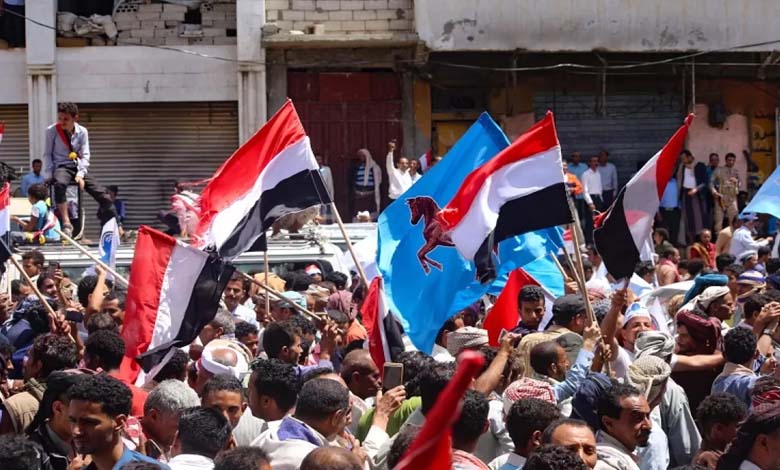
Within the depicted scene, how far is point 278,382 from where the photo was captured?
698cm

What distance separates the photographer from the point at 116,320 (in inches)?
403

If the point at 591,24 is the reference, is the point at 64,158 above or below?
below

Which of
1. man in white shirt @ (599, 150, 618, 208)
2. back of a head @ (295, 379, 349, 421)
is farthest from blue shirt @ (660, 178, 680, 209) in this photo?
back of a head @ (295, 379, 349, 421)

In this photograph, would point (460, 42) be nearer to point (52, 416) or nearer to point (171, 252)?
point (171, 252)

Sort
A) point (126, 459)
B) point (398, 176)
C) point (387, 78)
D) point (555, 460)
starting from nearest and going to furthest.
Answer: point (555, 460) → point (126, 459) → point (398, 176) → point (387, 78)

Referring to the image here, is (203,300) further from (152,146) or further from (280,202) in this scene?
(152,146)

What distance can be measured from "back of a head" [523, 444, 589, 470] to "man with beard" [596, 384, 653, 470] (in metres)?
1.21

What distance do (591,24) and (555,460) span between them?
20.1 m

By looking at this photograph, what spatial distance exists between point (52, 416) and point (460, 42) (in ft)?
60.6

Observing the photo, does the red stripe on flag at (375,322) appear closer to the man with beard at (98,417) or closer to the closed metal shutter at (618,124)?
the man with beard at (98,417)

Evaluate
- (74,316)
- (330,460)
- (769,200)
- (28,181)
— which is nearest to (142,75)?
(28,181)

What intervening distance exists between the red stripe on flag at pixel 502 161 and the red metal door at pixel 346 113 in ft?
53.5

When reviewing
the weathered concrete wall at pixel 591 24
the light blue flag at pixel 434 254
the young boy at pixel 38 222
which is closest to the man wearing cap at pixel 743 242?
the weathered concrete wall at pixel 591 24

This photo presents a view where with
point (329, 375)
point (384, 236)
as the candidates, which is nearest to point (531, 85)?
point (384, 236)
